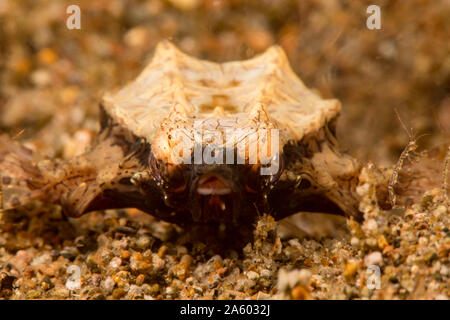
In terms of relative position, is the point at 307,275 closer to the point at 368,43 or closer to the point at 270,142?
the point at 270,142

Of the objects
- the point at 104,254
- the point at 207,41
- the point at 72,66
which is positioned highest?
the point at 207,41

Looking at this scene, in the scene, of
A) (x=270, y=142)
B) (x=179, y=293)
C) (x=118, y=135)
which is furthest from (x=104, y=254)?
Answer: (x=270, y=142)

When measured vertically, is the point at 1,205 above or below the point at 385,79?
below

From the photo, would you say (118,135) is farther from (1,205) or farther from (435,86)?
(435,86)

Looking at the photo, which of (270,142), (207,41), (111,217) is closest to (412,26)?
(207,41)
